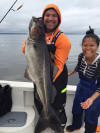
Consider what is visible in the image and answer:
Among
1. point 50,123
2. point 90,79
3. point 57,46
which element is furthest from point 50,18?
point 50,123

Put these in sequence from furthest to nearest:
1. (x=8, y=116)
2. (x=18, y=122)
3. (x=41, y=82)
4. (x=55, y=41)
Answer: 1. (x=8, y=116)
2. (x=18, y=122)
3. (x=55, y=41)
4. (x=41, y=82)

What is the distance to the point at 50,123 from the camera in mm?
2979

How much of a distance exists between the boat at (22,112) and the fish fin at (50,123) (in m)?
0.17

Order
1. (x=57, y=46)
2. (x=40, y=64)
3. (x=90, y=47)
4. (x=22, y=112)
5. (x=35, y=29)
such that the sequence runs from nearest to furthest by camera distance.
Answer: (x=35, y=29)
(x=40, y=64)
(x=57, y=46)
(x=90, y=47)
(x=22, y=112)

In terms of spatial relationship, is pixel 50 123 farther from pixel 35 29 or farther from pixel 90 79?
pixel 35 29

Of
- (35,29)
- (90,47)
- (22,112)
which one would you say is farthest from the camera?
(22,112)

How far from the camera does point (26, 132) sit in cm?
295

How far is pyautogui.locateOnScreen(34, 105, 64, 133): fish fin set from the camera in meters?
2.90

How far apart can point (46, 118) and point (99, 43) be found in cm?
173

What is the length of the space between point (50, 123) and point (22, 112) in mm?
761

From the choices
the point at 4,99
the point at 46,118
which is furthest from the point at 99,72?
the point at 4,99

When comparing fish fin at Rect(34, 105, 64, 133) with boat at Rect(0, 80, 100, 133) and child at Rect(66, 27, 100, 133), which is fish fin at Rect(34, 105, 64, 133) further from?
child at Rect(66, 27, 100, 133)

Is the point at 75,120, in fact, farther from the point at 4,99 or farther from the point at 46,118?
the point at 4,99

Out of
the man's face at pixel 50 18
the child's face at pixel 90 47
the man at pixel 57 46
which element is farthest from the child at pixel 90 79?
the man's face at pixel 50 18
